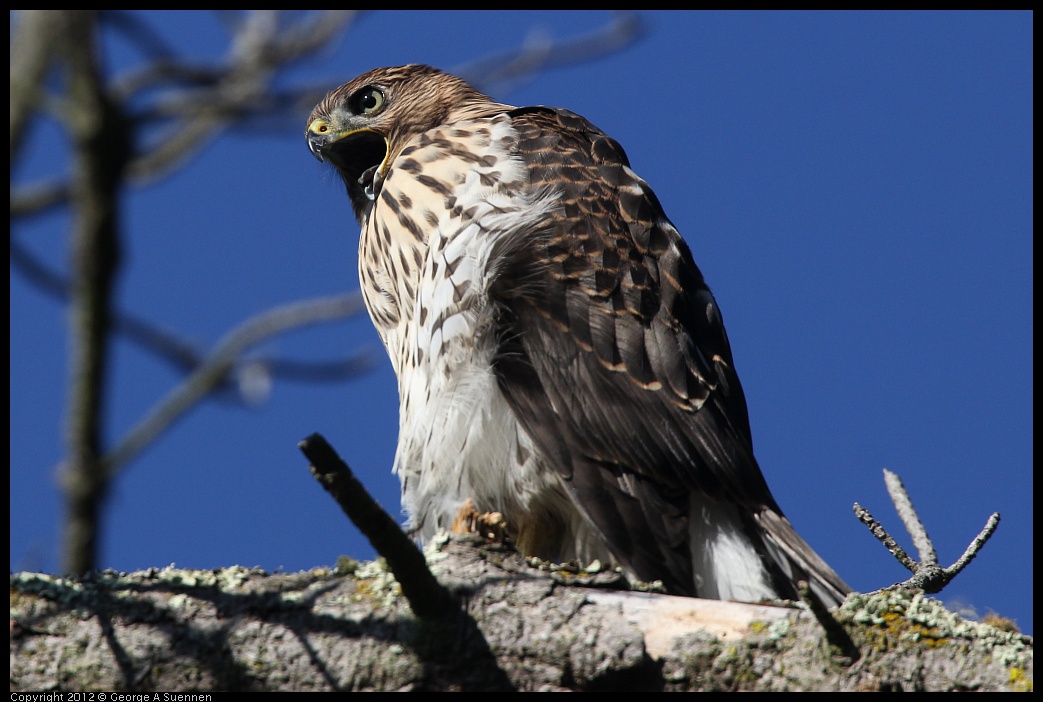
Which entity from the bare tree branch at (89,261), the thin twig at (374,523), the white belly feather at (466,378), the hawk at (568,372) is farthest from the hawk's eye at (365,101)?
the thin twig at (374,523)

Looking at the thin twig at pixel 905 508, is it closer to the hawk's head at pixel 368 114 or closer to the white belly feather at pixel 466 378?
the white belly feather at pixel 466 378

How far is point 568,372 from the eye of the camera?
3492 mm

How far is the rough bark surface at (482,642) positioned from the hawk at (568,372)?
784mm

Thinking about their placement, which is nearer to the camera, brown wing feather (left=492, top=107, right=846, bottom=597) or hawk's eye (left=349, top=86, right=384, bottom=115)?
brown wing feather (left=492, top=107, right=846, bottom=597)

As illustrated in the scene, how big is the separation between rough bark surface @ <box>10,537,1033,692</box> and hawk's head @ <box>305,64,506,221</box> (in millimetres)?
2690

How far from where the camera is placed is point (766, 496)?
3.41m

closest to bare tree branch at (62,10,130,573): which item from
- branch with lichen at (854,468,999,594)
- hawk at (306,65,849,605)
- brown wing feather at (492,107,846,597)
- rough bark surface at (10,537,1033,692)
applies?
rough bark surface at (10,537,1033,692)

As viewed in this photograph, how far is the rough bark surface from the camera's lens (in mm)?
2221

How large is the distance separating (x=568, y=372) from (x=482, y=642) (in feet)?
4.34

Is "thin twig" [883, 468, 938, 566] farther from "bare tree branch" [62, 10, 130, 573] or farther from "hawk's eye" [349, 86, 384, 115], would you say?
"hawk's eye" [349, 86, 384, 115]

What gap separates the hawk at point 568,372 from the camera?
330 centimetres

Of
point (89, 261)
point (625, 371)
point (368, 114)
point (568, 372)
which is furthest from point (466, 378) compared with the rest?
point (368, 114)

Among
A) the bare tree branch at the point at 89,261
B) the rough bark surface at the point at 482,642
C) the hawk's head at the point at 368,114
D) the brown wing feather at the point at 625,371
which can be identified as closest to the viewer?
the rough bark surface at the point at 482,642

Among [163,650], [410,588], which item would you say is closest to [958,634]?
[410,588]
